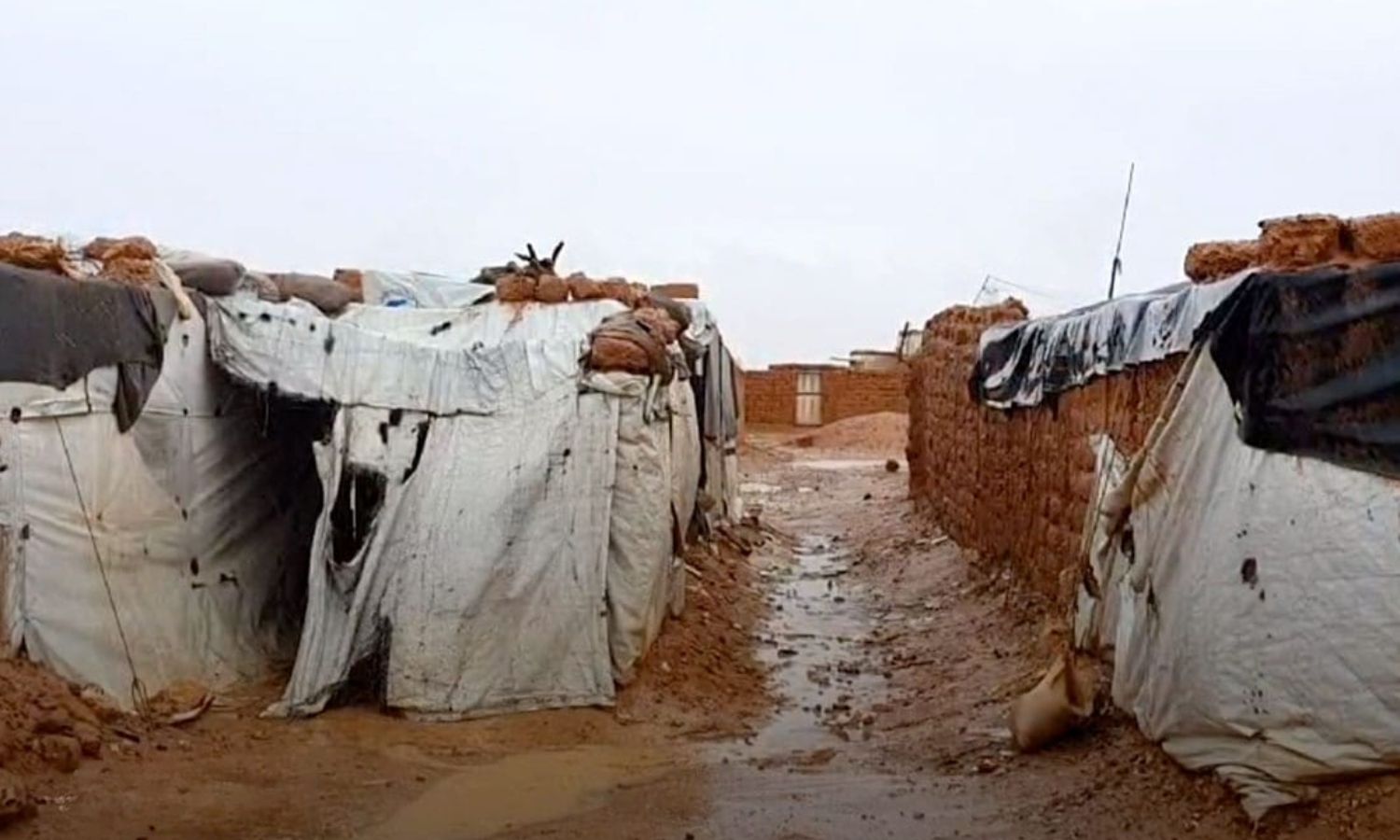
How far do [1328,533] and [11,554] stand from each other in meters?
5.35

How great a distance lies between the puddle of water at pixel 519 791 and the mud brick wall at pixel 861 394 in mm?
27373

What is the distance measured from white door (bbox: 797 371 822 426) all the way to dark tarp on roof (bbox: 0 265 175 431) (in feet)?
89.4

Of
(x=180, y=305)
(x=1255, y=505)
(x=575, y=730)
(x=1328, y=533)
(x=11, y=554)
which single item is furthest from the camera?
(x=180, y=305)

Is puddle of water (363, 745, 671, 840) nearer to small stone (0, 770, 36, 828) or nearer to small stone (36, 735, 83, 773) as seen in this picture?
small stone (0, 770, 36, 828)

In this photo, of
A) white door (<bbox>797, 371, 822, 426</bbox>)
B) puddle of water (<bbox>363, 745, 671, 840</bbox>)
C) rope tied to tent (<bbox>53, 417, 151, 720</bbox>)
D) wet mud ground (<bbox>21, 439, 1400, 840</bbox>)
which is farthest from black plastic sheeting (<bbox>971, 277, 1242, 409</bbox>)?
white door (<bbox>797, 371, 822, 426</bbox>)

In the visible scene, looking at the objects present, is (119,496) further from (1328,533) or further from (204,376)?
(1328,533)

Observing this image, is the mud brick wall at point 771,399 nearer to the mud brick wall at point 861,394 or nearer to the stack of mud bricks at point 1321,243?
the mud brick wall at point 861,394

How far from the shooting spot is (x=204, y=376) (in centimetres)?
786

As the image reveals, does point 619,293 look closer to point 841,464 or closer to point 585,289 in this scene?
point 585,289

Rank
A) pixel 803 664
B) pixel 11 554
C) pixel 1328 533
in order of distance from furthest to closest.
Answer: pixel 803 664 < pixel 11 554 < pixel 1328 533

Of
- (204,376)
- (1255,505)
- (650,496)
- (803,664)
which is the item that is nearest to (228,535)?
(204,376)

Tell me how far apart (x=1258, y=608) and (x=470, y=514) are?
3951 millimetres

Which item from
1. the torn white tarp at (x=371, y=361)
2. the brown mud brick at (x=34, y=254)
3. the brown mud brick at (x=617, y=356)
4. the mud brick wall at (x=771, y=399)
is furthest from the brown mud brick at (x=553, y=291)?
the mud brick wall at (x=771, y=399)

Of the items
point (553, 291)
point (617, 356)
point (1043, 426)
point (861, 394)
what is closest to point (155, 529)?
point (617, 356)
